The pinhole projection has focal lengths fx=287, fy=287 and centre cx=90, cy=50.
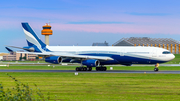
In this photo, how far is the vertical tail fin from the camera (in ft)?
210

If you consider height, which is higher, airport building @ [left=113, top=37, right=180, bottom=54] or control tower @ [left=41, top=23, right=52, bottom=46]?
control tower @ [left=41, top=23, right=52, bottom=46]

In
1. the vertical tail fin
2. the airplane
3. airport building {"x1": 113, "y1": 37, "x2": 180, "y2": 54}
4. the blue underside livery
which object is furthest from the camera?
airport building {"x1": 113, "y1": 37, "x2": 180, "y2": 54}

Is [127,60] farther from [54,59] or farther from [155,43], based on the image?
[155,43]

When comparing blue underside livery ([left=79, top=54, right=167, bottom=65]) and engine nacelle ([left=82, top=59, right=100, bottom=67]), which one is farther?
engine nacelle ([left=82, top=59, right=100, bottom=67])

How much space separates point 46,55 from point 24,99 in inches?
1748

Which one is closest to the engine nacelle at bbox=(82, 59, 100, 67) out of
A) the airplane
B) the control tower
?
the airplane

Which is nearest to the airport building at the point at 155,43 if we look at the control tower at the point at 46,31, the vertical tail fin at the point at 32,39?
the control tower at the point at 46,31

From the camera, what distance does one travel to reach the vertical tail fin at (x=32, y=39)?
6391 centimetres

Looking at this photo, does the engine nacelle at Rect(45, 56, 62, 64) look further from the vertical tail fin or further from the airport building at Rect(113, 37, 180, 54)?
the airport building at Rect(113, 37, 180, 54)

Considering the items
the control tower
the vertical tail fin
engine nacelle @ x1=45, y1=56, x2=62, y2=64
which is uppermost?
the control tower

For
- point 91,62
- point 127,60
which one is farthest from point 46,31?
point 127,60

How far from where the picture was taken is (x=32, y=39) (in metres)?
64.6

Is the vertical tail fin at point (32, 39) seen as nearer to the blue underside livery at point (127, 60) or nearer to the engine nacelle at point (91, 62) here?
the engine nacelle at point (91, 62)

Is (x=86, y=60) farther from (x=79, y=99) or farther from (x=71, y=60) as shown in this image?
(x=79, y=99)
